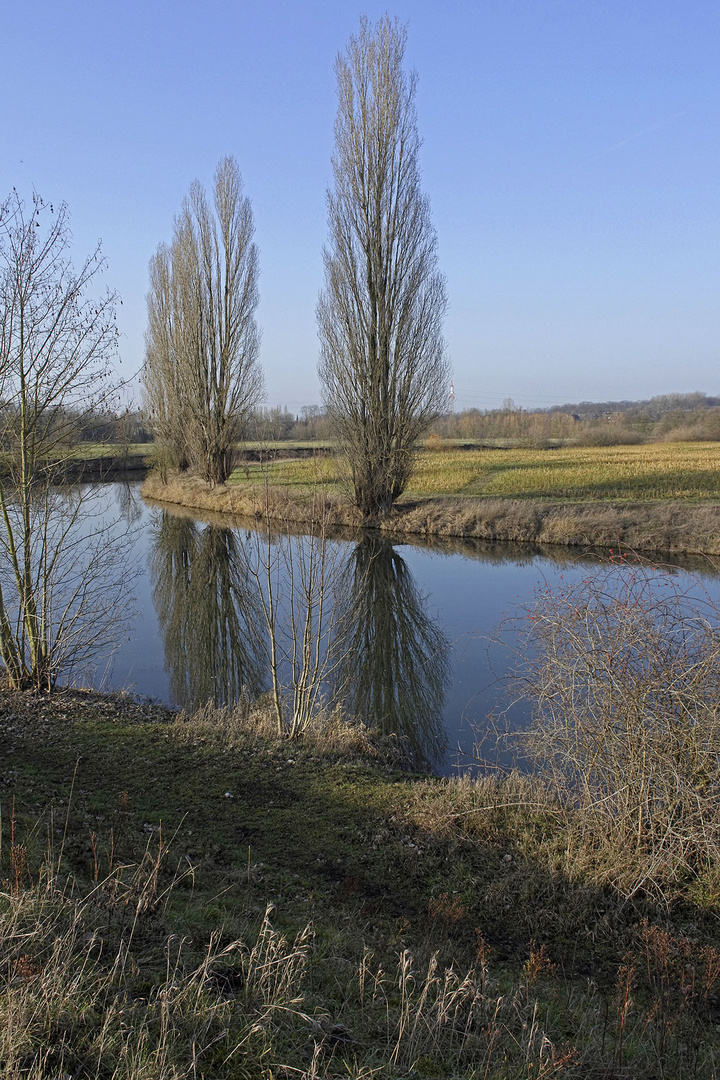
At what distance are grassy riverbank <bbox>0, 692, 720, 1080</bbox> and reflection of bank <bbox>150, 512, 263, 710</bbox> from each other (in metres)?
2.32

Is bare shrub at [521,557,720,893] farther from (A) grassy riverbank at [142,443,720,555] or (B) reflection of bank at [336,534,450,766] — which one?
(A) grassy riverbank at [142,443,720,555]

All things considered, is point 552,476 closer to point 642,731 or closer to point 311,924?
point 642,731

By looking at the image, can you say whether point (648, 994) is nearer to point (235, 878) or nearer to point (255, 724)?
point (235, 878)

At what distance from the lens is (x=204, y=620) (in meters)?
11.8

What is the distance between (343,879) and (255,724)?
2.85 metres

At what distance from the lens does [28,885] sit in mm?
2900

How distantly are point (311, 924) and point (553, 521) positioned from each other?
16515 mm

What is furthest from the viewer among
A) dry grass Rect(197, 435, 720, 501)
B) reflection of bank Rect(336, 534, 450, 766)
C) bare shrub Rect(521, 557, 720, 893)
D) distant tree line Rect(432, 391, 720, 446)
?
distant tree line Rect(432, 391, 720, 446)

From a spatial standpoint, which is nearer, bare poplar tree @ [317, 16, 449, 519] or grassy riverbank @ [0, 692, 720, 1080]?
grassy riverbank @ [0, 692, 720, 1080]

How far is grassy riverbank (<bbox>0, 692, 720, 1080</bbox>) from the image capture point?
2070mm

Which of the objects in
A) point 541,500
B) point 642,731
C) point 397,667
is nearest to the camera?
point 642,731

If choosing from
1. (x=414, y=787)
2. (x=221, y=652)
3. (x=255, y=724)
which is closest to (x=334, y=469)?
(x=221, y=652)

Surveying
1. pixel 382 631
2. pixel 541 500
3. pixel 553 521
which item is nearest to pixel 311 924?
pixel 382 631

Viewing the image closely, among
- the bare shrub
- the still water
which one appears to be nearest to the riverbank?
the still water
